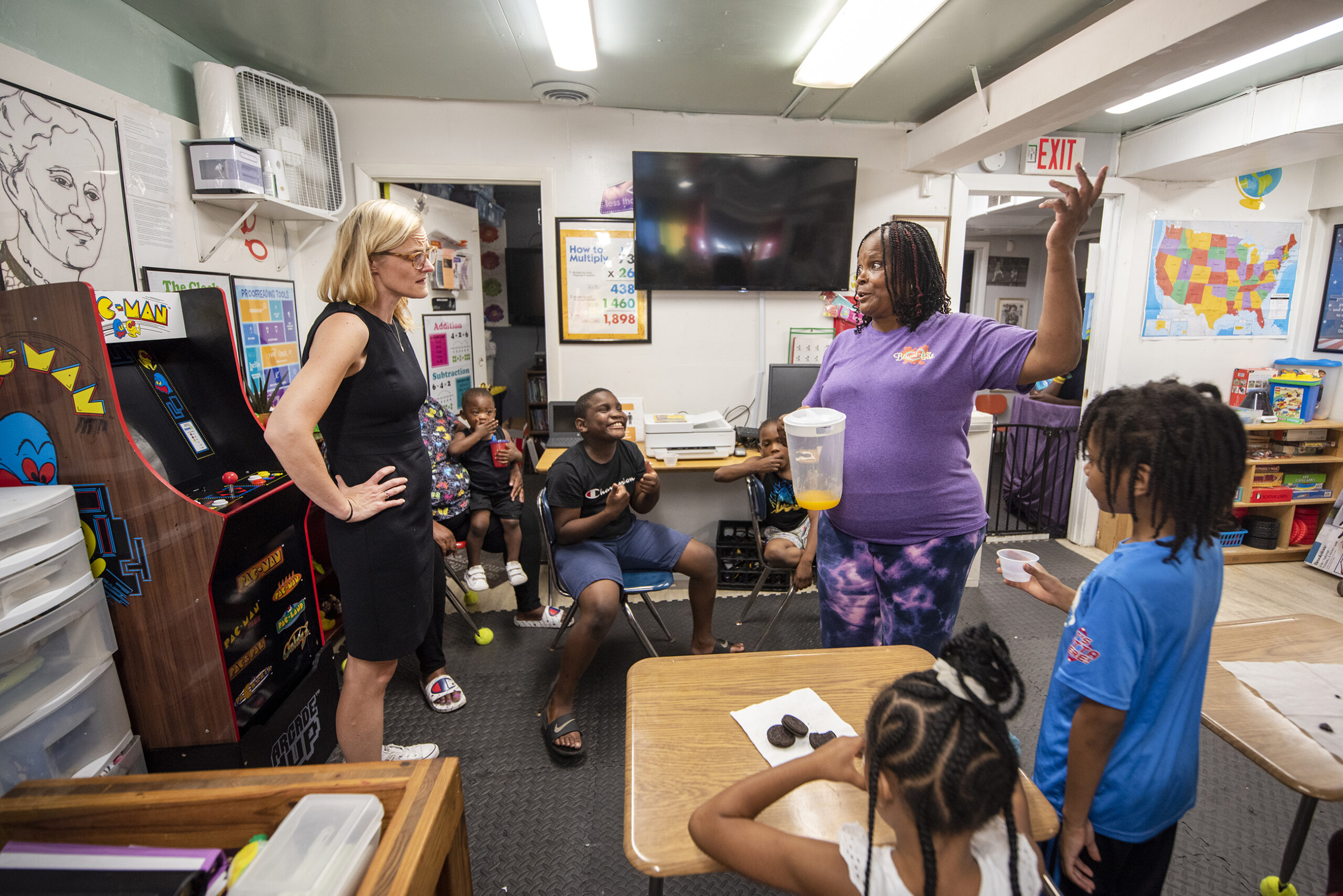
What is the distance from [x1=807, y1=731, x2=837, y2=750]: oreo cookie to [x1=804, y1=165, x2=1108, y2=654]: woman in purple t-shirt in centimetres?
54

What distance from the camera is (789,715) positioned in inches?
48.3

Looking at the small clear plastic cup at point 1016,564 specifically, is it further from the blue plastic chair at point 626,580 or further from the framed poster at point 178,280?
the framed poster at point 178,280

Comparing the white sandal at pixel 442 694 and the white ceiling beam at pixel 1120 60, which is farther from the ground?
the white ceiling beam at pixel 1120 60

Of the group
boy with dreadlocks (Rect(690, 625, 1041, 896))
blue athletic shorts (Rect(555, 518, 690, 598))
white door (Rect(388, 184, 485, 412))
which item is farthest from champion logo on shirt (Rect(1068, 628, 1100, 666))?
white door (Rect(388, 184, 485, 412))

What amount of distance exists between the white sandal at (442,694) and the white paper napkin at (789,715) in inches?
63.9

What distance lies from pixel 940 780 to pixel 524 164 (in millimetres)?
3524

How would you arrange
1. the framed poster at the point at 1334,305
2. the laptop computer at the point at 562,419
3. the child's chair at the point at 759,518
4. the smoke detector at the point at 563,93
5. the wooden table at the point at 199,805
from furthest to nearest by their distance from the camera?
the framed poster at the point at 1334,305, the laptop computer at the point at 562,419, the smoke detector at the point at 563,93, the child's chair at the point at 759,518, the wooden table at the point at 199,805

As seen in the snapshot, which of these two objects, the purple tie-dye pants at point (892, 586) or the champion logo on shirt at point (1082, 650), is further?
the purple tie-dye pants at point (892, 586)

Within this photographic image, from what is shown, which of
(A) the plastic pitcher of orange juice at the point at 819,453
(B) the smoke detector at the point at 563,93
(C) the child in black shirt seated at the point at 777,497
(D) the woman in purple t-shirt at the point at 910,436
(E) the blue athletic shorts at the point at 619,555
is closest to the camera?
(D) the woman in purple t-shirt at the point at 910,436

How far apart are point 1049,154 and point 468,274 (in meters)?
3.69

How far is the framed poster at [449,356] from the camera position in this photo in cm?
381

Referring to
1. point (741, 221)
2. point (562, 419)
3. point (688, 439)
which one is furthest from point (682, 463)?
point (741, 221)

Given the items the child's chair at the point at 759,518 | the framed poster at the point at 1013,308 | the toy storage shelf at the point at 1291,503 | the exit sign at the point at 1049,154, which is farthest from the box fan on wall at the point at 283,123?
the framed poster at the point at 1013,308

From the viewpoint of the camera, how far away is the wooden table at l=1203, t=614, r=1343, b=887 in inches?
43.0
